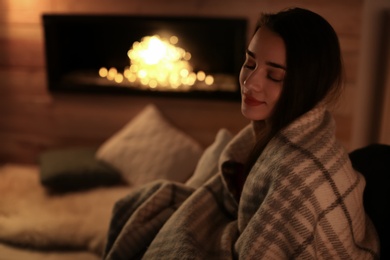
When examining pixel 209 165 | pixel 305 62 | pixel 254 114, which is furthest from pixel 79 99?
pixel 305 62

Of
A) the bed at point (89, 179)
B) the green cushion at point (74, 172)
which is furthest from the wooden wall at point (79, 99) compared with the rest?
the green cushion at point (74, 172)

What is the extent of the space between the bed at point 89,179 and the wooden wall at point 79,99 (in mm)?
39

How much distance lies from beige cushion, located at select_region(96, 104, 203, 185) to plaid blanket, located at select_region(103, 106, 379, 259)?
39.3 inches

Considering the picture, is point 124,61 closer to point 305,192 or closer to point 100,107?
point 100,107

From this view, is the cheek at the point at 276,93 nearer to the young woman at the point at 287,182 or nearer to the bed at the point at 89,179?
the young woman at the point at 287,182

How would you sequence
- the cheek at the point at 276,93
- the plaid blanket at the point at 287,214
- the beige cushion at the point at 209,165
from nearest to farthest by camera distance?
the plaid blanket at the point at 287,214, the cheek at the point at 276,93, the beige cushion at the point at 209,165

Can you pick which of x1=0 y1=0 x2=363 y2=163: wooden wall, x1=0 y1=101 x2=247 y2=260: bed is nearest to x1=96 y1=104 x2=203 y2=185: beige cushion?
x1=0 y1=101 x2=247 y2=260: bed

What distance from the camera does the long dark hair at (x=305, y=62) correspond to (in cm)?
104

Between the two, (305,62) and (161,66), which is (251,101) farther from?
(161,66)

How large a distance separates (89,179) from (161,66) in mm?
726

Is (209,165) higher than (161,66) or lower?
lower

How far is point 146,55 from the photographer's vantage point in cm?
256

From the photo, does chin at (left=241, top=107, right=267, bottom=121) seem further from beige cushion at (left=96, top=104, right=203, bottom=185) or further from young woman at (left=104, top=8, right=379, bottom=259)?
beige cushion at (left=96, top=104, right=203, bottom=185)

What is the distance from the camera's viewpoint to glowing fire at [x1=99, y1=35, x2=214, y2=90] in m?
2.52
